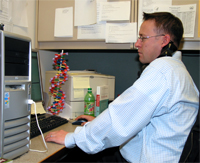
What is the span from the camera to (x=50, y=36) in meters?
1.51

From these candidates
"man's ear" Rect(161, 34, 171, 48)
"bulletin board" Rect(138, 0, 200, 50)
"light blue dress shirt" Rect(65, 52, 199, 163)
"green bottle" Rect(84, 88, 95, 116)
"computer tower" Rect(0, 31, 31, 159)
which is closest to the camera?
"computer tower" Rect(0, 31, 31, 159)

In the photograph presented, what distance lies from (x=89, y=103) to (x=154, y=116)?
61 centimetres

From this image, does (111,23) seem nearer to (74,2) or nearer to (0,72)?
(74,2)

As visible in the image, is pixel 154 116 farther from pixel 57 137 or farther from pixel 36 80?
pixel 36 80

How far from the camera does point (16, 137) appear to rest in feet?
2.40

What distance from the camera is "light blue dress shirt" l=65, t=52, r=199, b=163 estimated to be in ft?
2.61

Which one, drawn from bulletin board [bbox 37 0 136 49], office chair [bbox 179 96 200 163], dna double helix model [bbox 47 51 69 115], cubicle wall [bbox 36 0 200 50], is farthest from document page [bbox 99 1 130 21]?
office chair [bbox 179 96 200 163]

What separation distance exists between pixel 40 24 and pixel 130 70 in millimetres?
815

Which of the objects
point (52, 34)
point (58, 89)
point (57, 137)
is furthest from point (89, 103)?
point (52, 34)

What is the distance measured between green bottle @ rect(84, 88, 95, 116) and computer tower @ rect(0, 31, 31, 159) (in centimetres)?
62

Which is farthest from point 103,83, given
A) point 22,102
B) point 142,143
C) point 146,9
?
point 22,102

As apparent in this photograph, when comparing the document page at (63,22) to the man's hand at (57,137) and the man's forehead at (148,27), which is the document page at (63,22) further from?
the man's hand at (57,137)

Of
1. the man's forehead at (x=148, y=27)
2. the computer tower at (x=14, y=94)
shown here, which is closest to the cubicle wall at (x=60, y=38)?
the man's forehead at (x=148, y=27)

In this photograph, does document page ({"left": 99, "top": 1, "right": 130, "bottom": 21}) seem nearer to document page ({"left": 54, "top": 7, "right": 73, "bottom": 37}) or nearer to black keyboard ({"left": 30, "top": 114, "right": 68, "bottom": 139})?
document page ({"left": 54, "top": 7, "right": 73, "bottom": 37})
